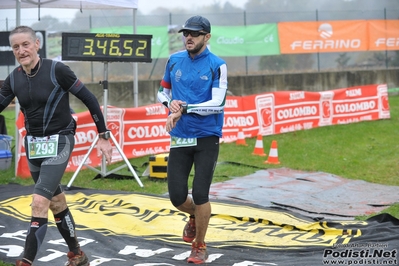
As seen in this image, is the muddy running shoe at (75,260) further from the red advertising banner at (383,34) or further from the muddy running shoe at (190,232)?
the red advertising banner at (383,34)

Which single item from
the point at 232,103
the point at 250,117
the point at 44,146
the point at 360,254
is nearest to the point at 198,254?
the point at 360,254

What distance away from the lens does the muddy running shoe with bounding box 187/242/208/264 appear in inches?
242

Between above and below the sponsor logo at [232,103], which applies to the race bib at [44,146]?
below

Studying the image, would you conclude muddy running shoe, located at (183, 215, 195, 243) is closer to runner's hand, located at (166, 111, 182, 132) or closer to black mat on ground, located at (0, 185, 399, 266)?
black mat on ground, located at (0, 185, 399, 266)

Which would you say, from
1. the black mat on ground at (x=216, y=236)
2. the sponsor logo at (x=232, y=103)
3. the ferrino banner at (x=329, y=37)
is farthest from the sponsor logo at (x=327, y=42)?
the black mat on ground at (x=216, y=236)

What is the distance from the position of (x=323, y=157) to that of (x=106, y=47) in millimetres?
5484

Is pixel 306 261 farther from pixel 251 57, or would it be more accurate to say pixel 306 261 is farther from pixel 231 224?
pixel 251 57

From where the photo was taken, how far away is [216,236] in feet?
23.5

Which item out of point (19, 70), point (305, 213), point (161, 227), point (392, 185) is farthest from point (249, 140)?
point (19, 70)

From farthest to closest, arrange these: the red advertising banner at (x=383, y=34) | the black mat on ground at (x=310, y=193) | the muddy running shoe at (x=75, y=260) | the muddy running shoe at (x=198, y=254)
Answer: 1. the red advertising banner at (x=383, y=34)
2. the black mat on ground at (x=310, y=193)
3. the muddy running shoe at (x=198, y=254)
4. the muddy running shoe at (x=75, y=260)

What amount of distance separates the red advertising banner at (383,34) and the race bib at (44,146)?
22.0 m

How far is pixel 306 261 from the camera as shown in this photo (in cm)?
609

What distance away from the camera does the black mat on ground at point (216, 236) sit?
6.25 m

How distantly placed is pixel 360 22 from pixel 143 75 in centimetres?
865
